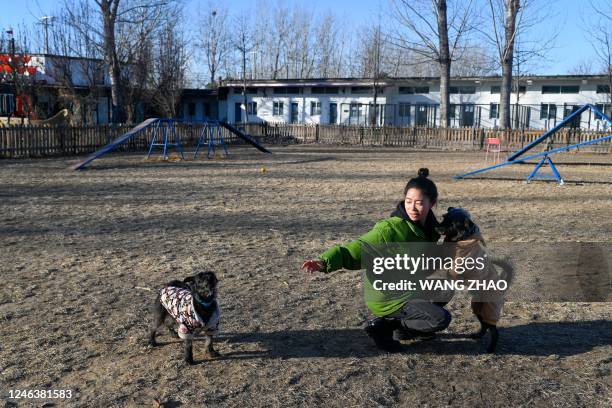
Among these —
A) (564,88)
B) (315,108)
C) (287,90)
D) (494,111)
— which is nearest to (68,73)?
(287,90)

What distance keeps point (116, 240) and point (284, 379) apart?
14.6 feet

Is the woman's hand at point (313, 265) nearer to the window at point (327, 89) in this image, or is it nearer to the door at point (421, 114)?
the door at point (421, 114)

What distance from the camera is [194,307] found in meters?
3.62

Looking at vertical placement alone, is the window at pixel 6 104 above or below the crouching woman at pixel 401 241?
above

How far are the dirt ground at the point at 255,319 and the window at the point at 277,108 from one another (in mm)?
39751

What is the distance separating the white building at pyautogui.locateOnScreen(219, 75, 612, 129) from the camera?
1631 inches

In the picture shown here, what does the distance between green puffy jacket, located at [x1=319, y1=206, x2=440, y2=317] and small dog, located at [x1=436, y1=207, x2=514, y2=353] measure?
113 mm

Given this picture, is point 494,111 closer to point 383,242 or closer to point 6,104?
point 6,104

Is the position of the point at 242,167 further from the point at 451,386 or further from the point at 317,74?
the point at 317,74

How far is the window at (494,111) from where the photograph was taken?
43.3m

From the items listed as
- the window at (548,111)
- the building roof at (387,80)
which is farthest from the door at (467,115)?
the window at (548,111)

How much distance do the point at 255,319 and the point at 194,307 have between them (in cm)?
103

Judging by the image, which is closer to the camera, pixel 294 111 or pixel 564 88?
pixel 564 88

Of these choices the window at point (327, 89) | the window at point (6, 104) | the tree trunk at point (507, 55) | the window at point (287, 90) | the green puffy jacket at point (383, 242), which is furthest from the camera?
the window at point (287, 90)
